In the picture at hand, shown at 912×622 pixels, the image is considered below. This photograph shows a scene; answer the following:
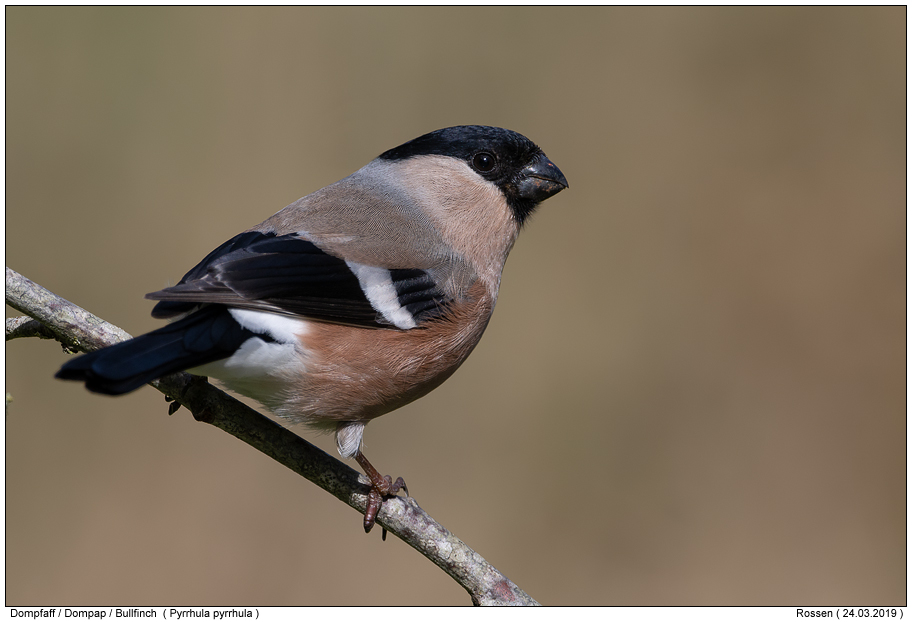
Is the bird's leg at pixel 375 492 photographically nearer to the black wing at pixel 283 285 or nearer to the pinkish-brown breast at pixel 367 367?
the pinkish-brown breast at pixel 367 367

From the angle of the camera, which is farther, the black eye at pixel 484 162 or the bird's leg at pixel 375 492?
the black eye at pixel 484 162

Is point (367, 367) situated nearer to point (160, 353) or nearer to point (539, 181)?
point (160, 353)

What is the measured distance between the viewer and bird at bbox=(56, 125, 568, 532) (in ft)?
7.09

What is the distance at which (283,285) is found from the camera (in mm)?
2307

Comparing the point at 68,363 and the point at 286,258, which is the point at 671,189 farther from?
the point at 68,363

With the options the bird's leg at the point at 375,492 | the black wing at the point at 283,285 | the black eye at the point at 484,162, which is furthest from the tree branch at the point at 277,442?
the black eye at the point at 484,162

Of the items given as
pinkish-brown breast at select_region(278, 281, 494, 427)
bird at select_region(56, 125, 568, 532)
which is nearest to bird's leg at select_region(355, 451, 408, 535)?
bird at select_region(56, 125, 568, 532)

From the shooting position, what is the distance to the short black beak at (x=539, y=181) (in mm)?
3141

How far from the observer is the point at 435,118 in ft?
17.6

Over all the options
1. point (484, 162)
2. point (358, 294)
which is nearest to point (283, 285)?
point (358, 294)

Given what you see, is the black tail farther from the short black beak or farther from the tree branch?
the short black beak

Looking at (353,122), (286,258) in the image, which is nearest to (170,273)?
(353,122)

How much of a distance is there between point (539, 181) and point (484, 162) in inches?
9.9

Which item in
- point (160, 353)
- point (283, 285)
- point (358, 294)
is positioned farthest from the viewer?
point (358, 294)
